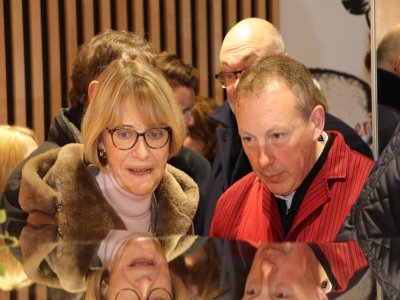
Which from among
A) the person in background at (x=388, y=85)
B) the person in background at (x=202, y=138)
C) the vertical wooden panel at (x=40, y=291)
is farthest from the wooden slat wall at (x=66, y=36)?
the vertical wooden panel at (x=40, y=291)

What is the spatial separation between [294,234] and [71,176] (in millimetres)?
723

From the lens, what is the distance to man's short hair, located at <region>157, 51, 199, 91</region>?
167 inches

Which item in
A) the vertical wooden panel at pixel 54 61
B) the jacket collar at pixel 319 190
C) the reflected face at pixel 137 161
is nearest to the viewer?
the jacket collar at pixel 319 190

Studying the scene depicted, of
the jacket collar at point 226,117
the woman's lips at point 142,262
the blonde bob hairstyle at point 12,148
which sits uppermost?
the woman's lips at point 142,262

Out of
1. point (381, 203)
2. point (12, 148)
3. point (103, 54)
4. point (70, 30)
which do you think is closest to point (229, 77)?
point (103, 54)

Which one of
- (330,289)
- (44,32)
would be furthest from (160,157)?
(44,32)

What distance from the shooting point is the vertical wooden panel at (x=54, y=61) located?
5.47 meters

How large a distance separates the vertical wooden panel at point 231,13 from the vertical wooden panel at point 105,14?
985 mm

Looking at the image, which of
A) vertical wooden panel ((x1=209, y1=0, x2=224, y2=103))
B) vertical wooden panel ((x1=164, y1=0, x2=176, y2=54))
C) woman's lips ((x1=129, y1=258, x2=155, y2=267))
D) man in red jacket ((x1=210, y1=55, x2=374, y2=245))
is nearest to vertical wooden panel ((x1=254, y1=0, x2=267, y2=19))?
vertical wooden panel ((x1=209, y1=0, x2=224, y2=103))

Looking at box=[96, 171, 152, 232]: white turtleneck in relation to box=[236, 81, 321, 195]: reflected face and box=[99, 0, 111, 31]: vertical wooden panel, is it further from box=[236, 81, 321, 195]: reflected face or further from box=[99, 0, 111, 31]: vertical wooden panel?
box=[99, 0, 111, 31]: vertical wooden panel

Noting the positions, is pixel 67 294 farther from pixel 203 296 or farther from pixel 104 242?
pixel 104 242

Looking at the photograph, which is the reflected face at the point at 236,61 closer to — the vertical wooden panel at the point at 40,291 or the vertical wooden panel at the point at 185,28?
the vertical wooden panel at the point at 40,291

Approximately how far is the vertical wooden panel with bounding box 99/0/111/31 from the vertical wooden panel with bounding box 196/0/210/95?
28.6 inches

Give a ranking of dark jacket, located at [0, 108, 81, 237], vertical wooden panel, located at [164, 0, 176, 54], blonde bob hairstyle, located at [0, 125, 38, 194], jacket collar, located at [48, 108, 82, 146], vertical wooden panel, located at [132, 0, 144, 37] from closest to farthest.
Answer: dark jacket, located at [0, 108, 81, 237] < jacket collar, located at [48, 108, 82, 146] < blonde bob hairstyle, located at [0, 125, 38, 194] < vertical wooden panel, located at [132, 0, 144, 37] < vertical wooden panel, located at [164, 0, 176, 54]
